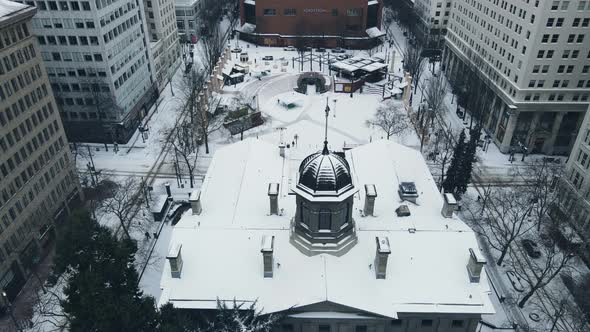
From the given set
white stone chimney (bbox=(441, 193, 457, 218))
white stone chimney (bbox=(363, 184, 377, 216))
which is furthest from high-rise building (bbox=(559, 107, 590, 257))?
white stone chimney (bbox=(363, 184, 377, 216))

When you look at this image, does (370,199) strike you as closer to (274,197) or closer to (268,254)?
(274,197)

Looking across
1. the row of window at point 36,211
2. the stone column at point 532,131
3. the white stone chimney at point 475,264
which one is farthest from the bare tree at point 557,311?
the row of window at point 36,211

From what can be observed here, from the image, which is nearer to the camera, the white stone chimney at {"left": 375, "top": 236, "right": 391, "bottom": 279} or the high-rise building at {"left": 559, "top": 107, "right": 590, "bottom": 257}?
the white stone chimney at {"left": 375, "top": 236, "right": 391, "bottom": 279}

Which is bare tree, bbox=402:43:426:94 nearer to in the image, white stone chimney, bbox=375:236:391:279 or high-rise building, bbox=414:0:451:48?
high-rise building, bbox=414:0:451:48

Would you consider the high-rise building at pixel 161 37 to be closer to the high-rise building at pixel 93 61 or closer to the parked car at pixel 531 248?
the high-rise building at pixel 93 61

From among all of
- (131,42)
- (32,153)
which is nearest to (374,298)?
(32,153)

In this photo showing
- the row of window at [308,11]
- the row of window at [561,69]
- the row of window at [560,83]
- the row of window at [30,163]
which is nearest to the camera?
the row of window at [30,163]
